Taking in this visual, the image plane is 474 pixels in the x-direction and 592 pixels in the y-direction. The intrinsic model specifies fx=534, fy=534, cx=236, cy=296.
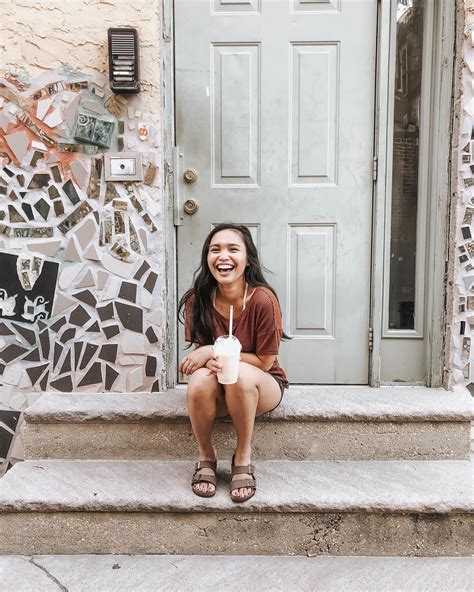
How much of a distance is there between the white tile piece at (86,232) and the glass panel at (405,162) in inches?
60.9

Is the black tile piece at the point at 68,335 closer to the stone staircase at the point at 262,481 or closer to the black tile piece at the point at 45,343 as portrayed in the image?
the black tile piece at the point at 45,343

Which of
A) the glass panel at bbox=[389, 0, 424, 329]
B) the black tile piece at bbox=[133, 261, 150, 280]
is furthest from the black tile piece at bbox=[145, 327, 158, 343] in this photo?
the glass panel at bbox=[389, 0, 424, 329]

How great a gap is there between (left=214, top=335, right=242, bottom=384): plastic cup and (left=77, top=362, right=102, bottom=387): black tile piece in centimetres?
91

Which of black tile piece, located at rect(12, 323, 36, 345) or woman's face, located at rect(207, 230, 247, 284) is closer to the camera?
woman's face, located at rect(207, 230, 247, 284)

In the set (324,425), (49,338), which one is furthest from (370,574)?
(49,338)

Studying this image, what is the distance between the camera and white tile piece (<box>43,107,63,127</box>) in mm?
2559

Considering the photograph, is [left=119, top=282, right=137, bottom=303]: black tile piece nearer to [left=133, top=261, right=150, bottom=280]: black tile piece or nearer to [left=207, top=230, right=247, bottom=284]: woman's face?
[left=133, top=261, right=150, bottom=280]: black tile piece

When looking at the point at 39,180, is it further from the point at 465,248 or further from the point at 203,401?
the point at 465,248

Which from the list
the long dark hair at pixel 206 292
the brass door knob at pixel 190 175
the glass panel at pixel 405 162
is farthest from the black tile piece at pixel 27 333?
the glass panel at pixel 405 162

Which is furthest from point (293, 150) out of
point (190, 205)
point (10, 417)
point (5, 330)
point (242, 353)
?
point (10, 417)

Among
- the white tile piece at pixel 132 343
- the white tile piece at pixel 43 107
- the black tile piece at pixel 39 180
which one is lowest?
the white tile piece at pixel 132 343

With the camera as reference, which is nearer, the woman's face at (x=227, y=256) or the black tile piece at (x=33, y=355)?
the woman's face at (x=227, y=256)

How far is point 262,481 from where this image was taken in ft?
7.32

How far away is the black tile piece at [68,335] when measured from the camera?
8.69 feet
